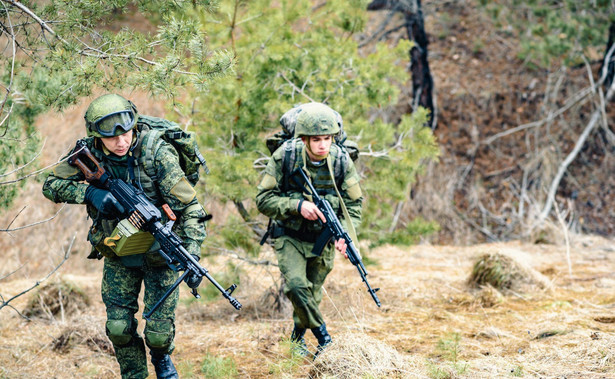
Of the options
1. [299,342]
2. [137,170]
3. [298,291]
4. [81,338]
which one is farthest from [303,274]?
→ [81,338]

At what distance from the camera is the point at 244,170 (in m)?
5.80

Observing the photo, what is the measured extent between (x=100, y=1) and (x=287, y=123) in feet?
5.21

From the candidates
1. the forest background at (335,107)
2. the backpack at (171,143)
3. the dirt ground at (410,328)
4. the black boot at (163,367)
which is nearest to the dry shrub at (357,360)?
the dirt ground at (410,328)

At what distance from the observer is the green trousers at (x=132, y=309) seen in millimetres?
4039

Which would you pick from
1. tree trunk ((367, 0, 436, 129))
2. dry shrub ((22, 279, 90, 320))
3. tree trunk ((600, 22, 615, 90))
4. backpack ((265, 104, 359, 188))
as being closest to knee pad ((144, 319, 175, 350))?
backpack ((265, 104, 359, 188))

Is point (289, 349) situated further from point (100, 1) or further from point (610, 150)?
point (610, 150)

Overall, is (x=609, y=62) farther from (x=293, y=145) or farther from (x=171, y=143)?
(x=171, y=143)

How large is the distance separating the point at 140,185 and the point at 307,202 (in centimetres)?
115

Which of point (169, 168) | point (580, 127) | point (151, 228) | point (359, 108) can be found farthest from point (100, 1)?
point (580, 127)

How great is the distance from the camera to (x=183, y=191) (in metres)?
4.00

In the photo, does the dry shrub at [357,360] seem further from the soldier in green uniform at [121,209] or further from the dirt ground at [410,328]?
the soldier in green uniform at [121,209]

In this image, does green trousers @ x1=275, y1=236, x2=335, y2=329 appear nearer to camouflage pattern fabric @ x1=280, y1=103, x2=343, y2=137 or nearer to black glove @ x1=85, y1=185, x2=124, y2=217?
camouflage pattern fabric @ x1=280, y1=103, x2=343, y2=137

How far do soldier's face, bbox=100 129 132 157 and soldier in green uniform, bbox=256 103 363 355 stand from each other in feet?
3.41

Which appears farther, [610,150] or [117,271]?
[610,150]
